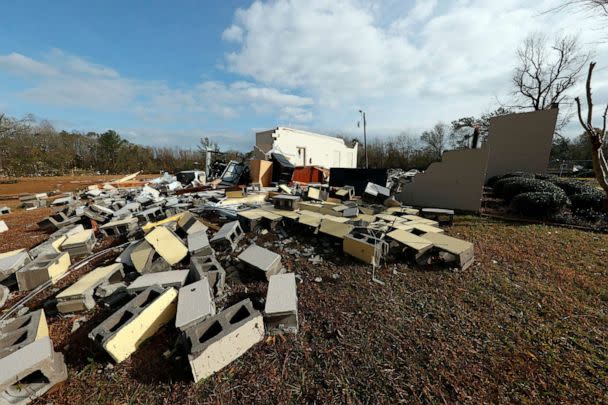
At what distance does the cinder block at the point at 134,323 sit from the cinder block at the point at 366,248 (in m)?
2.17

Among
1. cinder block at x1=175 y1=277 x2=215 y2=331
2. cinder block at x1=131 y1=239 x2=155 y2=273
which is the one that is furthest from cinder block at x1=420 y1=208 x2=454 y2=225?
cinder block at x1=131 y1=239 x2=155 y2=273

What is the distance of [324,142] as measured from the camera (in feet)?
62.6

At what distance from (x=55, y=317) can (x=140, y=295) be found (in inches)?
36.4

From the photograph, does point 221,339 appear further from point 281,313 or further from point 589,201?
point 589,201

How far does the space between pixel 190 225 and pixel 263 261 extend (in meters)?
1.99

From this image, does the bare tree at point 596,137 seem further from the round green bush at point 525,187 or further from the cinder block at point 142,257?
the cinder block at point 142,257

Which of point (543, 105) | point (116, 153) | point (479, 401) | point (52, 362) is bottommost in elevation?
point (479, 401)

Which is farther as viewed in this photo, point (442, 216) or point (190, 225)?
point (442, 216)

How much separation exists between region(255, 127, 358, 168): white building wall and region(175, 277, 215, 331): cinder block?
1050cm

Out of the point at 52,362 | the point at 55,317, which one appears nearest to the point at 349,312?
the point at 52,362

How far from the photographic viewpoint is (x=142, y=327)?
1767mm

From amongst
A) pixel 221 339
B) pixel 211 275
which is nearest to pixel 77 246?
pixel 211 275

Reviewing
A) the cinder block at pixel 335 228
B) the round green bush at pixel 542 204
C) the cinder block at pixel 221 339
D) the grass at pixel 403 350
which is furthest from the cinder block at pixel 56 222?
the round green bush at pixel 542 204

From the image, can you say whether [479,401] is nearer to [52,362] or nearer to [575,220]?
[52,362]
